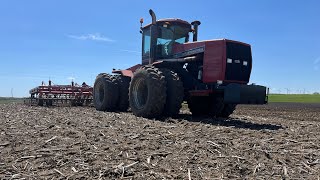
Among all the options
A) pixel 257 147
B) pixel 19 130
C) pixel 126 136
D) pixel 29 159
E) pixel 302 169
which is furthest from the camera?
pixel 19 130

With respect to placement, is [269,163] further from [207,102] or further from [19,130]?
[207,102]

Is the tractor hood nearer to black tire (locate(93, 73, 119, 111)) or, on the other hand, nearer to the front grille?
the front grille

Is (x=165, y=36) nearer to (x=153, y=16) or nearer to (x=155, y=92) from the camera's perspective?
(x=153, y=16)

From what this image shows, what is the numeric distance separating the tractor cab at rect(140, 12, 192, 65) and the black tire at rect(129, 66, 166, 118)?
3.79 feet

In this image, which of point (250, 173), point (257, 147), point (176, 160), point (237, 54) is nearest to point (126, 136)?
point (176, 160)

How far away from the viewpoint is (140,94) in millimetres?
11914

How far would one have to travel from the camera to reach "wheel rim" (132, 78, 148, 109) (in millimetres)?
11806

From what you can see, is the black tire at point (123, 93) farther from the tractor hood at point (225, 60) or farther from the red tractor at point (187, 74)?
the tractor hood at point (225, 60)

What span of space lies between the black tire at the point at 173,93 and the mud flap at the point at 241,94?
55.1 inches

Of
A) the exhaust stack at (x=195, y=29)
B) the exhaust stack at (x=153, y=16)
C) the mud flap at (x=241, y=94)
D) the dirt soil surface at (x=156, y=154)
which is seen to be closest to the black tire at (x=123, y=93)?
the exhaust stack at (x=153, y=16)

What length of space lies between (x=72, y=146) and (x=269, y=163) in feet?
10.4

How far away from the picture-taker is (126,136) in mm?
7008

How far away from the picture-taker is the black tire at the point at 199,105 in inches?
497

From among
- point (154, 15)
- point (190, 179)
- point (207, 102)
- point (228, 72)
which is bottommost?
point (190, 179)
